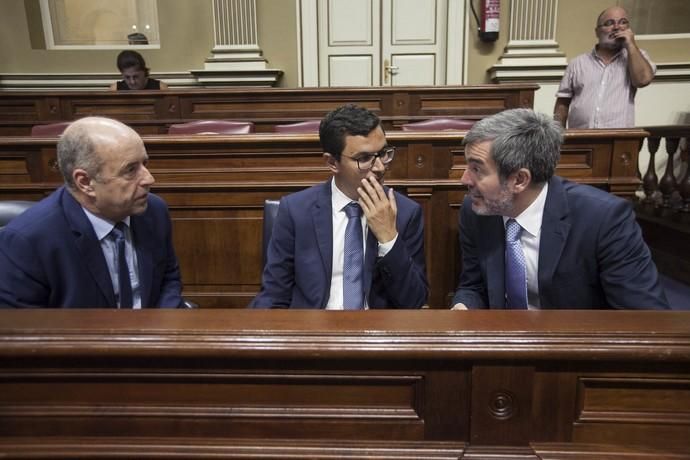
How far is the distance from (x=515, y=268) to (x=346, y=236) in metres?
0.50

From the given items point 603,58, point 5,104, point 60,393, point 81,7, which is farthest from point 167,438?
point 81,7

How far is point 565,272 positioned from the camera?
1314 mm

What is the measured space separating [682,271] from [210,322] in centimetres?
302

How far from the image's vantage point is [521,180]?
52.3 inches

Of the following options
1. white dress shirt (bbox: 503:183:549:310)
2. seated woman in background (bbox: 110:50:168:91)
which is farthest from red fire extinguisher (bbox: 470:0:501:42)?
white dress shirt (bbox: 503:183:549:310)

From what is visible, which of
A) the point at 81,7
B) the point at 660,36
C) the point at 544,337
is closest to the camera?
the point at 544,337

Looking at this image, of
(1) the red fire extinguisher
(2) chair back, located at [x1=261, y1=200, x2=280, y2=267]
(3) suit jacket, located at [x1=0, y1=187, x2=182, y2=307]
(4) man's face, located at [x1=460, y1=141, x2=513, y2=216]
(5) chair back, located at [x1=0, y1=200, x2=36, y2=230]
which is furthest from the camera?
(1) the red fire extinguisher

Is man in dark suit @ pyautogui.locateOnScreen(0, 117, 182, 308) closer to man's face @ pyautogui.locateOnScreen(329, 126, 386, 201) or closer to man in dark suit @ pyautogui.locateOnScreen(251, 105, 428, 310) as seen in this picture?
man in dark suit @ pyautogui.locateOnScreen(251, 105, 428, 310)

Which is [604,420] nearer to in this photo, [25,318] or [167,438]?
[167,438]

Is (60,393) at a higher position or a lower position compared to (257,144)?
lower

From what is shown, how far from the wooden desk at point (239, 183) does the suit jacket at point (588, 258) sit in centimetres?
72

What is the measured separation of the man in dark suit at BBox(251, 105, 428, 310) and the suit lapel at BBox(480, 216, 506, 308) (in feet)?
0.66

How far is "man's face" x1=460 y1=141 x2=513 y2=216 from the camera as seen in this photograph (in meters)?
1.34

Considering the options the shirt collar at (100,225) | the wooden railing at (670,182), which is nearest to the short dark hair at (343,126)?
the shirt collar at (100,225)
